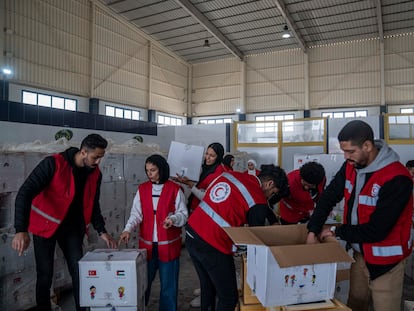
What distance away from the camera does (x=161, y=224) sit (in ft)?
7.24

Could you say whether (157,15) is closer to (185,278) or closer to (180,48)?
(180,48)

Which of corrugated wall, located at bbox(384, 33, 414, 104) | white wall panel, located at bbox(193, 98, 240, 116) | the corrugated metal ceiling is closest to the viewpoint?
the corrugated metal ceiling

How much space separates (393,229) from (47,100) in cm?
955

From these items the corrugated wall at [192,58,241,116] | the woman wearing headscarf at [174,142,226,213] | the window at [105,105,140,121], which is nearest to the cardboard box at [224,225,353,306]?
the woman wearing headscarf at [174,142,226,213]

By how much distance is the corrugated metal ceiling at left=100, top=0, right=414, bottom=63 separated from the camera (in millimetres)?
9891

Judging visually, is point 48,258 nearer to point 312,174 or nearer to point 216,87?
point 312,174

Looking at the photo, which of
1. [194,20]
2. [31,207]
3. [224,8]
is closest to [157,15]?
[194,20]

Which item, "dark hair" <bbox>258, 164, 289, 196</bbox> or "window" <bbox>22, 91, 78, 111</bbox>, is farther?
"window" <bbox>22, 91, 78, 111</bbox>

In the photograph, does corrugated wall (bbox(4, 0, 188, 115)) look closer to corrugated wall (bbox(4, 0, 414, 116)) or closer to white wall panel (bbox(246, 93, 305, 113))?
corrugated wall (bbox(4, 0, 414, 116))

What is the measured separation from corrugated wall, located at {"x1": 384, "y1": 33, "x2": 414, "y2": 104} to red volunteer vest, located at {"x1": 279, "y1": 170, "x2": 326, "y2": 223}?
34.1 feet

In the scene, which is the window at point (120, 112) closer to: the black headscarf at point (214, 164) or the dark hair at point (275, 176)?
the black headscarf at point (214, 164)

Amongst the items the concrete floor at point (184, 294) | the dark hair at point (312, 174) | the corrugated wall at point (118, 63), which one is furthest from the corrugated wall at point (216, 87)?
the dark hair at point (312, 174)

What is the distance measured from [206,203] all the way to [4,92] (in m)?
8.07

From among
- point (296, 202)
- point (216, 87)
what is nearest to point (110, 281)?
point (296, 202)
